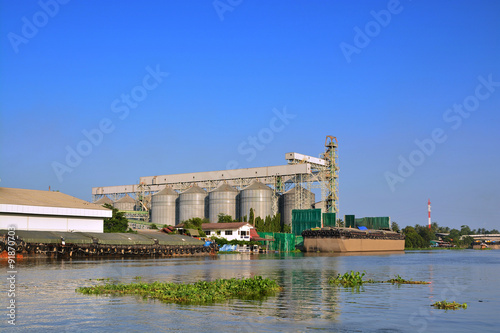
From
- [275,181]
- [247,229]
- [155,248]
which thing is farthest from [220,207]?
[155,248]

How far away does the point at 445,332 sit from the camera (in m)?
17.8

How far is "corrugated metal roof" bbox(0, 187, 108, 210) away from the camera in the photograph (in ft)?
234

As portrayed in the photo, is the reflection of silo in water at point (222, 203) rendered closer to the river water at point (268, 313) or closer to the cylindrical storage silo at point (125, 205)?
the cylindrical storage silo at point (125, 205)

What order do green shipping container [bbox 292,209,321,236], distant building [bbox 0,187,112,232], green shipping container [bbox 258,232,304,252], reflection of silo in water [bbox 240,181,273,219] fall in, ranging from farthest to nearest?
reflection of silo in water [bbox 240,181,273,219], green shipping container [bbox 292,209,321,236], green shipping container [bbox 258,232,304,252], distant building [bbox 0,187,112,232]

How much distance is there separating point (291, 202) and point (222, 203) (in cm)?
2324

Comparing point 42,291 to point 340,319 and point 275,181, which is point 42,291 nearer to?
point 340,319

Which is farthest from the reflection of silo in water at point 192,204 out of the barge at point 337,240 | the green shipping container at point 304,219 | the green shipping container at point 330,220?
the barge at point 337,240

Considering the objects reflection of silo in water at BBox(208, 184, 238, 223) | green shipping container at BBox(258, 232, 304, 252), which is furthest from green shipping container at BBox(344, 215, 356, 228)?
reflection of silo in water at BBox(208, 184, 238, 223)

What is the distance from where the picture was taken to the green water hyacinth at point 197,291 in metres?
24.3

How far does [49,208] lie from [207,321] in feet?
197

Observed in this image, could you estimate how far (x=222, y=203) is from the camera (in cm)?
16600

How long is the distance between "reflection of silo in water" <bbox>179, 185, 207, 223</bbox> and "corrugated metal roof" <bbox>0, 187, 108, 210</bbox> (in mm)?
85740

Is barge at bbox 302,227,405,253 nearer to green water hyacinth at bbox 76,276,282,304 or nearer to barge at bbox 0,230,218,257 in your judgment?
barge at bbox 0,230,218,257

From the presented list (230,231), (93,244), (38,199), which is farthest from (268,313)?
(230,231)
